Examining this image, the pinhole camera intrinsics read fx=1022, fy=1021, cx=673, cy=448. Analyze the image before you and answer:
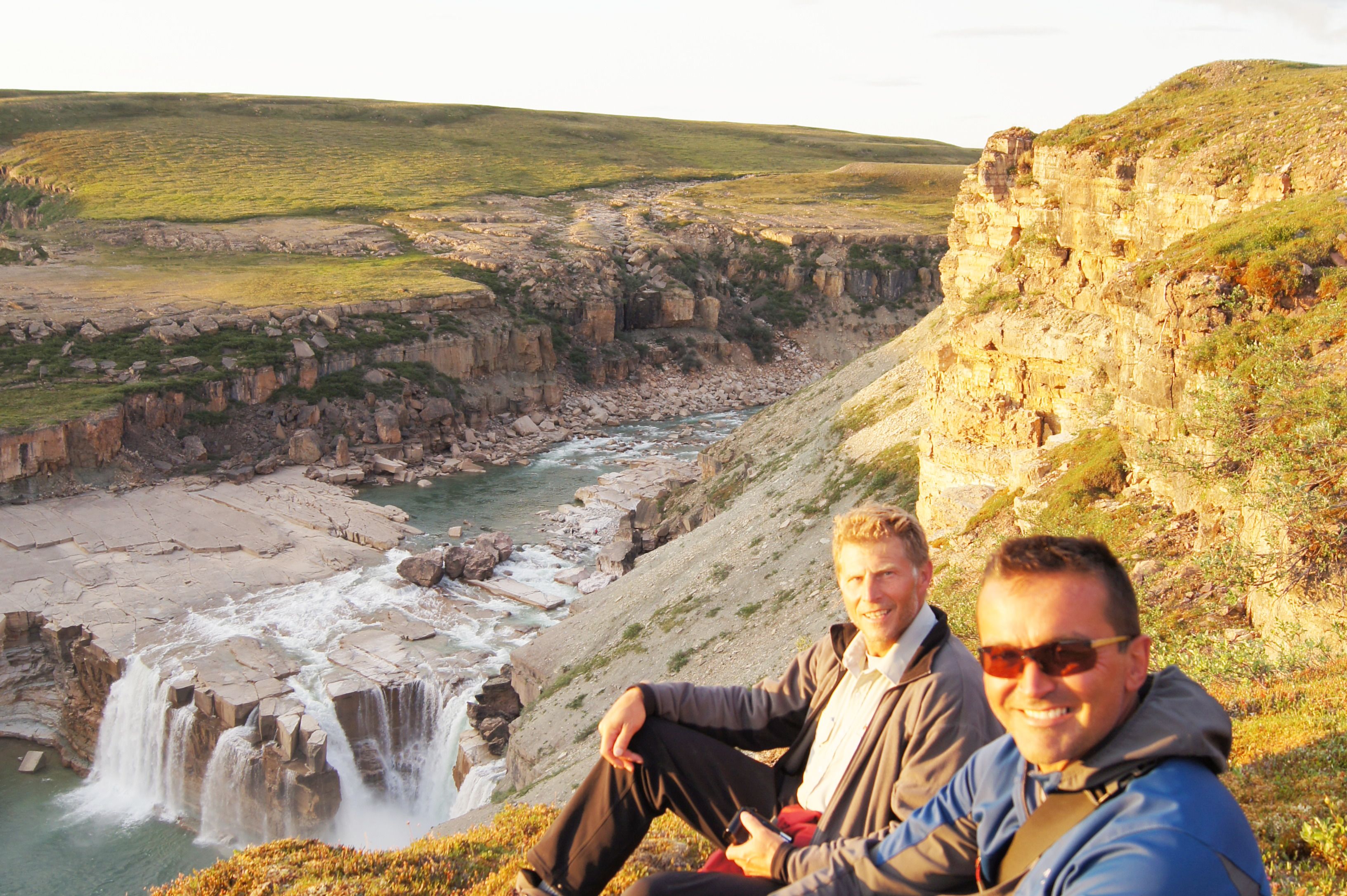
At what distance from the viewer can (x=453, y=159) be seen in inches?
→ 3543

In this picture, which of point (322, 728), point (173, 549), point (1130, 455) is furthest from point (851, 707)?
point (173, 549)

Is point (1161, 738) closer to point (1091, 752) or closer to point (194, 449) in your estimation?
point (1091, 752)

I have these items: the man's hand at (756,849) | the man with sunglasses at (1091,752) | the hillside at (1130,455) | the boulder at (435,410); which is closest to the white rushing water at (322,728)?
the hillside at (1130,455)

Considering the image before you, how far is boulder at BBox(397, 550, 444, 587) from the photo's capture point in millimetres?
27203

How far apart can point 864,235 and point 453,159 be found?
41070 millimetres

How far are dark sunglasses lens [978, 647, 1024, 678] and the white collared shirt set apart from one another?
5.25 ft

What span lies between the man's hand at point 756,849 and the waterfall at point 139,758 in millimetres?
19075

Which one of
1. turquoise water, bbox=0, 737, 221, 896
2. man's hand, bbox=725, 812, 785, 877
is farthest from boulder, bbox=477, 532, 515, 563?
man's hand, bbox=725, 812, 785, 877

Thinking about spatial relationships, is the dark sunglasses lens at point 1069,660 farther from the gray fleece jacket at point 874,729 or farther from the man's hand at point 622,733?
the man's hand at point 622,733

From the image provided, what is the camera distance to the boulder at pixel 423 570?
89.2 feet

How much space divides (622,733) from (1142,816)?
8.75ft

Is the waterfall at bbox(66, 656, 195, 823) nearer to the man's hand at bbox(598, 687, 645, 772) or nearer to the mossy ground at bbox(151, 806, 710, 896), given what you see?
the mossy ground at bbox(151, 806, 710, 896)

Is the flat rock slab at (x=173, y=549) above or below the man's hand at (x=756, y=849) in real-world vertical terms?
below

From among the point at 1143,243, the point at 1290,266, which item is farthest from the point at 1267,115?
the point at 1290,266
